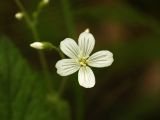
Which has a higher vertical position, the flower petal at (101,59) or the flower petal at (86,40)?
the flower petal at (86,40)

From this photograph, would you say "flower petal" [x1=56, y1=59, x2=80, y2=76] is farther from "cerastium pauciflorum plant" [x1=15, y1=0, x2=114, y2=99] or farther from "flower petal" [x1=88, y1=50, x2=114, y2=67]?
"flower petal" [x1=88, y1=50, x2=114, y2=67]

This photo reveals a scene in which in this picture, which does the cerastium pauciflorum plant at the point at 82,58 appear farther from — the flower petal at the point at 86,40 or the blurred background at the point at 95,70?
the blurred background at the point at 95,70

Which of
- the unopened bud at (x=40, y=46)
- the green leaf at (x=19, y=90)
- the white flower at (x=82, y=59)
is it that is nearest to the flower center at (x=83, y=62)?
the white flower at (x=82, y=59)

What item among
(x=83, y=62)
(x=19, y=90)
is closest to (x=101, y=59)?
(x=83, y=62)

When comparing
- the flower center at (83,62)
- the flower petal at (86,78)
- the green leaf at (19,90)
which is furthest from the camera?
the green leaf at (19,90)

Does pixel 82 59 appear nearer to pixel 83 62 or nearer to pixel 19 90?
pixel 83 62

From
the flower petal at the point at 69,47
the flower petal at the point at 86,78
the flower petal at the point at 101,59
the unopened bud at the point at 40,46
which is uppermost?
the unopened bud at the point at 40,46

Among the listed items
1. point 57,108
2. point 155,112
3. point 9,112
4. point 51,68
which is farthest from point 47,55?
point 9,112
